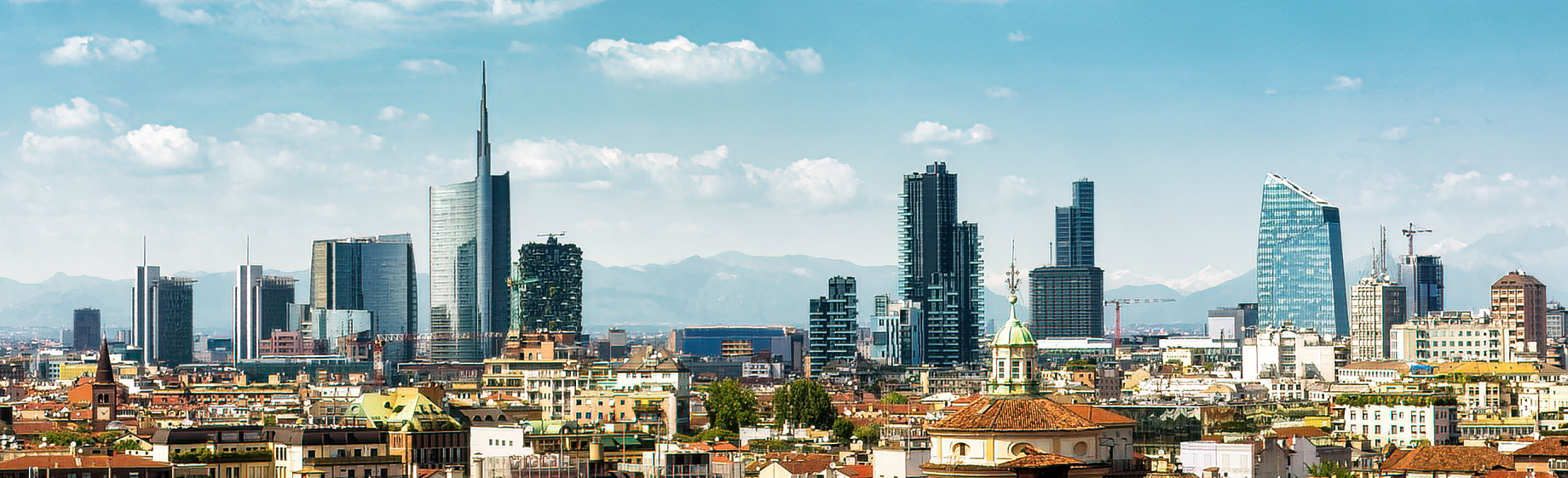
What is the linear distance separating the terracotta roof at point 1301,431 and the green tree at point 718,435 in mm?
23403

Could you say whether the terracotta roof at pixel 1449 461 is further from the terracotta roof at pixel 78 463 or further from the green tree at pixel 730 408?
the green tree at pixel 730 408

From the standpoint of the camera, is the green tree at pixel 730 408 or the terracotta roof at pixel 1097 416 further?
the green tree at pixel 730 408

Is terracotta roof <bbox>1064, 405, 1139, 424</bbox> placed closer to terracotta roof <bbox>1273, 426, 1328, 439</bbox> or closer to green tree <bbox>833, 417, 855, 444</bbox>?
terracotta roof <bbox>1273, 426, 1328, 439</bbox>

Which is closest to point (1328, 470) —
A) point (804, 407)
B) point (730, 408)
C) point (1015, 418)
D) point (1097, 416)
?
point (1097, 416)

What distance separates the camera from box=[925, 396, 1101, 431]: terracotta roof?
40.0 meters

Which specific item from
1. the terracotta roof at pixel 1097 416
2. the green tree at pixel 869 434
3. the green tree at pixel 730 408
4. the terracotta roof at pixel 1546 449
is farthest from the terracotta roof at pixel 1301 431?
the terracotta roof at pixel 1097 416

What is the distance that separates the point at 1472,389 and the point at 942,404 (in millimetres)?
28299

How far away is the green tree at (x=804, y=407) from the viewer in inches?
5079

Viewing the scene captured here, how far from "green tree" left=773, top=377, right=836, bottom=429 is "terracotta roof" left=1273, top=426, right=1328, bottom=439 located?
3385 centimetres

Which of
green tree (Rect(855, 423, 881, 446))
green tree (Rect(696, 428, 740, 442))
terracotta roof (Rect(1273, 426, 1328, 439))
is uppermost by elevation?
terracotta roof (Rect(1273, 426, 1328, 439))

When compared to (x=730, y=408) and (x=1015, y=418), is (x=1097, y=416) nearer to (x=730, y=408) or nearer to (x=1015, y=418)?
(x=1015, y=418)

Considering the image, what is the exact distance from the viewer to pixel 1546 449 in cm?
8050

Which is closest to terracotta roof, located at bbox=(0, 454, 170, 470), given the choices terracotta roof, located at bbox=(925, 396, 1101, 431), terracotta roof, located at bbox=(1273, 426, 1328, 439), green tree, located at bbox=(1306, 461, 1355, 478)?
green tree, located at bbox=(1306, 461, 1355, 478)

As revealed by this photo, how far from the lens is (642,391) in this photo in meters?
128
